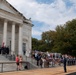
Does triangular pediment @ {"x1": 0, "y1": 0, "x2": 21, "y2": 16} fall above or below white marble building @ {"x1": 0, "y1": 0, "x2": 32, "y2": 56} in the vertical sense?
above

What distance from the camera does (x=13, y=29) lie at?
44.3m

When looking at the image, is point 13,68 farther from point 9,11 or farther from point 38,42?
point 38,42

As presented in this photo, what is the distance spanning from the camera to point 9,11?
44.4 metres

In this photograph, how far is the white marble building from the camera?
4253 cm

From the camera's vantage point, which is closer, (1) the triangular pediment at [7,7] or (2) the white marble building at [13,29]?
(2) the white marble building at [13,29]

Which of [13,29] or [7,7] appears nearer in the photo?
[13,29]

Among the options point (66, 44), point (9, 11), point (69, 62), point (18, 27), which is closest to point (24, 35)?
point (18, 27)

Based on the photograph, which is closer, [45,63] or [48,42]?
[45,63]

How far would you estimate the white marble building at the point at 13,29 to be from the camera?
1674 inches

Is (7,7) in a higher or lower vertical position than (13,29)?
higher

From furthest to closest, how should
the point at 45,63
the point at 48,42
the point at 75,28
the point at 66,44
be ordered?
the point at 48,42 < the point at 75,28 < the point at 66,44 < the point at 45,63

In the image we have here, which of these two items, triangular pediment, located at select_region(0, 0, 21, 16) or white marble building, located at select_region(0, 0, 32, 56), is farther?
triangular pediment, located at select_region(0, 0, 21, 16)

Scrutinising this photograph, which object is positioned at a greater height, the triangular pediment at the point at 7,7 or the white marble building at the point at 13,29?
the triangular pediment at the point at 7,7

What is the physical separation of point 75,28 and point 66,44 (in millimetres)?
6510
